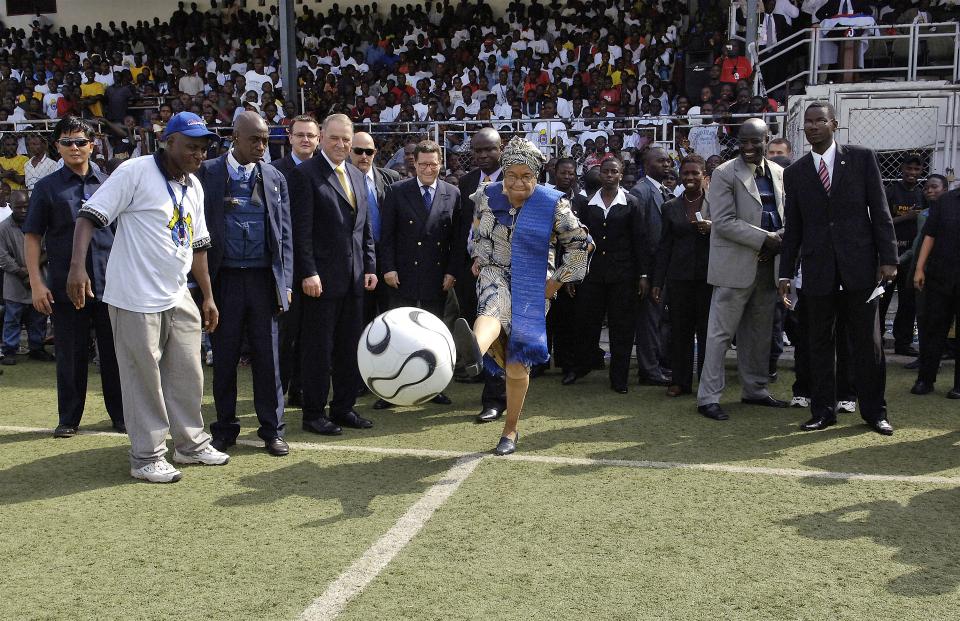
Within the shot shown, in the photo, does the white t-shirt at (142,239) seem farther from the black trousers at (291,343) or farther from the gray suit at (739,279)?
the gray suit at (739,279)

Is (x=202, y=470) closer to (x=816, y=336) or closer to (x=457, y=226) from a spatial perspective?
(x=457, y=226)

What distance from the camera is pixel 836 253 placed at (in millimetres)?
6656

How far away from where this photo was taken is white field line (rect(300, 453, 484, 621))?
3830 millimetres

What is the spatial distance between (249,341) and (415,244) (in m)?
1.99

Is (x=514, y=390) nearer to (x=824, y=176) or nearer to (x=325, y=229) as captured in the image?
(x=325, y=229)

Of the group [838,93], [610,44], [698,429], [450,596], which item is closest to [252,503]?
[450,596]

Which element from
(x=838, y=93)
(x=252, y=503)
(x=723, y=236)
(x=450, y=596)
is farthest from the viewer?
(x=838, y=93)

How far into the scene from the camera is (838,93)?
12.7m

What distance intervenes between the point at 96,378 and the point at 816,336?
6659 mm

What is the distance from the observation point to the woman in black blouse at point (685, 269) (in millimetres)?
7980

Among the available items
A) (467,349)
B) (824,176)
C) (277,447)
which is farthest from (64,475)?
(824,176)

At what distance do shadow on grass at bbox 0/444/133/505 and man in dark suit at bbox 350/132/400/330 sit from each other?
7.77ft

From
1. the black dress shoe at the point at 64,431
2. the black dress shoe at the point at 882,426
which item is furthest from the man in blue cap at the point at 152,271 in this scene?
the black dress shoe at the point at 882,426

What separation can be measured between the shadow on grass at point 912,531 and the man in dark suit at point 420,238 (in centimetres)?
387
